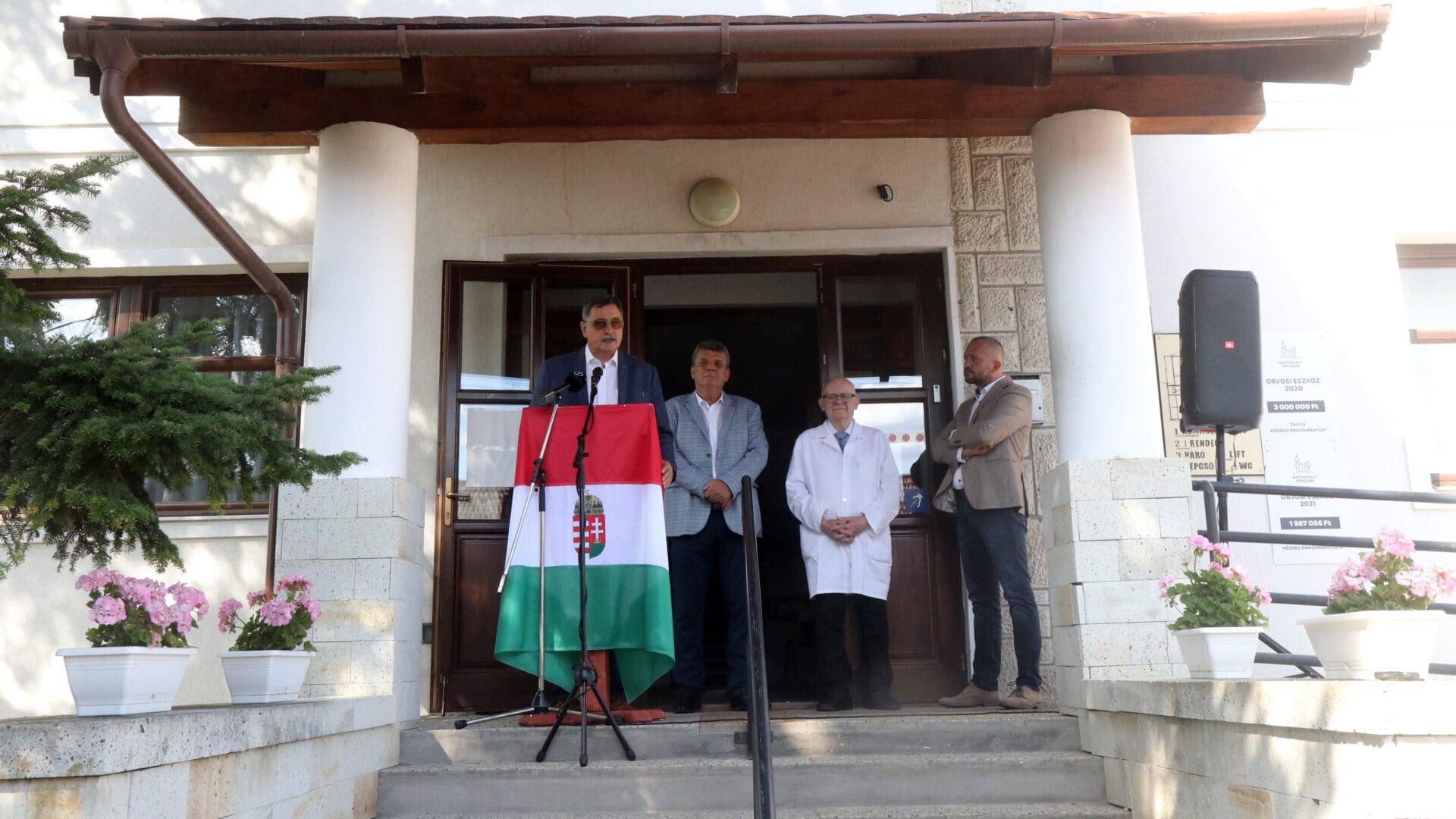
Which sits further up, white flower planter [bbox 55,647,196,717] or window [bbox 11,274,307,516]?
window [bbox 11,274,307,516]

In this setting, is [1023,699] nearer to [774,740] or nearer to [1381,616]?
[774,740]

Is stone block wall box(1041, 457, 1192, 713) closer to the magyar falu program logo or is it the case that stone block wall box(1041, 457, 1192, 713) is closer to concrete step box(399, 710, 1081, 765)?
concrete step box(399, 710, 1081, 765)

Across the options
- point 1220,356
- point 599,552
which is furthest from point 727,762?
point 1220,356

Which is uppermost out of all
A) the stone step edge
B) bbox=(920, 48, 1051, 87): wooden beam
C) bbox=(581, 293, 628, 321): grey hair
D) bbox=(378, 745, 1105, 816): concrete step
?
bbox=(920, 48, 1051, 87): wooden beam

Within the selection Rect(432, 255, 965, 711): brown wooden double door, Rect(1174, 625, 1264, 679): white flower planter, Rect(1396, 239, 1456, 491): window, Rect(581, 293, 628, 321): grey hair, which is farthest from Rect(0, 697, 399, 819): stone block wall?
Rect(1396, 239, 1456, 491): window

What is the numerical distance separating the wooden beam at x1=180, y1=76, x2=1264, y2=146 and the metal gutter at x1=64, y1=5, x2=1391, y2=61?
0.60 meters

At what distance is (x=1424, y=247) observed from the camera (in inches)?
266

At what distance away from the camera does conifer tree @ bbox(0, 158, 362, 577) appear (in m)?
2.69

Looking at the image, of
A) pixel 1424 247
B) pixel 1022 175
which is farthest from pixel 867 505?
pixel 1424 247

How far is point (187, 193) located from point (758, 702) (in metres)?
2.99

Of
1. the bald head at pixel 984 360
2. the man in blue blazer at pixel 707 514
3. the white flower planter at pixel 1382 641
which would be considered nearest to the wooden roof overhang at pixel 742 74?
the bald head at pixel 984 360

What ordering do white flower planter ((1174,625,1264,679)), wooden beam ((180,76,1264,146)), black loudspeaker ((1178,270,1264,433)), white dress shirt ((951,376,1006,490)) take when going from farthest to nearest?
white dress shirt ((951,376,1006,490)), wooden beam ((180,76,1264,146)), black loudspeaker ((1178,270,1264,433)), white flower planter ((1174,625,1264,679))

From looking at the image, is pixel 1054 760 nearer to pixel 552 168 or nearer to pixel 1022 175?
pixel 1022 175

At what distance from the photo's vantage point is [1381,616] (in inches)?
137
